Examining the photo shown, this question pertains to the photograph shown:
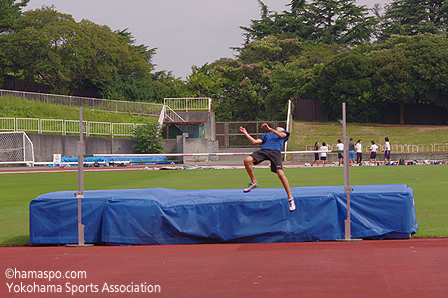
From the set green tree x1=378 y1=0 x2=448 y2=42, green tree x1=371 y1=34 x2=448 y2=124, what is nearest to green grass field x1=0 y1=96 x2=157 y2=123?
green tree x1=371 y1=34 x2=448 y2=124

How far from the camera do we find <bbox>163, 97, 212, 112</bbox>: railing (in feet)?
180

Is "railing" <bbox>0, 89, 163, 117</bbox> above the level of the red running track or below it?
above

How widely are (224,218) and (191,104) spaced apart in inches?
1768

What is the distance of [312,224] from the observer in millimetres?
10930

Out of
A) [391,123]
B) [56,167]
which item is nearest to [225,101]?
[391,123]

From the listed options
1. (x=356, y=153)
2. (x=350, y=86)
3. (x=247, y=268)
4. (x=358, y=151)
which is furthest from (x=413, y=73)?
(x=247, y=268)

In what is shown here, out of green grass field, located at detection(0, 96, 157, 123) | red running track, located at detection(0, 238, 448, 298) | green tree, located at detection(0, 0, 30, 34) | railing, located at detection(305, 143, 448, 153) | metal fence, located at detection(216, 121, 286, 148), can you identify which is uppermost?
green tree, located at detection(0, 0, 30, 34)

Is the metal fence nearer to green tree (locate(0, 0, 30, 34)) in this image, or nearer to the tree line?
the tree line

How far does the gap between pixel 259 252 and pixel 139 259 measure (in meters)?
1.81

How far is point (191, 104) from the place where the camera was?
2190 inches

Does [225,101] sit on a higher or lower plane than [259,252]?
higher

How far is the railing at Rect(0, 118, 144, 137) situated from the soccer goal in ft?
5.59

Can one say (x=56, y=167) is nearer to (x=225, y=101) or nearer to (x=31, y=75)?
(x=31, y=75)

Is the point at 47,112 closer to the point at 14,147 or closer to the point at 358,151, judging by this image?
the point at 14,147
